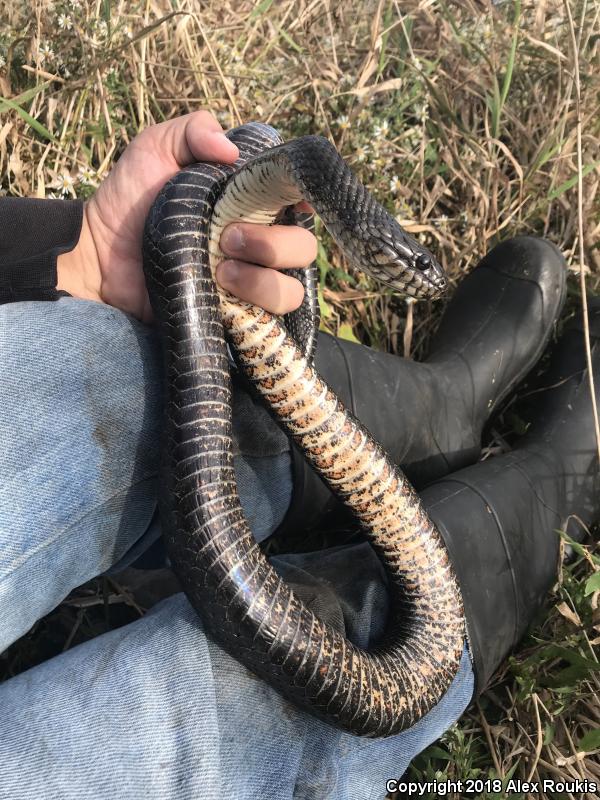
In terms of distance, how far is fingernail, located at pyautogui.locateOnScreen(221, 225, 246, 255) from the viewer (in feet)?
6.84

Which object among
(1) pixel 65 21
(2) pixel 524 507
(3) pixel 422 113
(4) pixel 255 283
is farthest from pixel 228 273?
(3) pixel 422 113

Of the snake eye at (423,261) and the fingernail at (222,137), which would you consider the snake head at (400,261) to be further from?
the fingernail at (222,137)

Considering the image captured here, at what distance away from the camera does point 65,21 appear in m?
2.88

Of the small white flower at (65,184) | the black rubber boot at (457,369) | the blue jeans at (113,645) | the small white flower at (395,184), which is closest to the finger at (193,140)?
the blue jeans at (113,645)

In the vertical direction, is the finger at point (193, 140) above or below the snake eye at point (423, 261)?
above

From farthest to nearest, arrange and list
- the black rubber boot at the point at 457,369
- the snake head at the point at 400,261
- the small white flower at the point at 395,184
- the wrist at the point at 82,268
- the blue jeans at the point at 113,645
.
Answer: the small white flower at the point at 395,184
the black rubber boot at the point at 457,369
the wrist at the point at 82,268
the snake head at the point at 400,261
the blue jeans at the point at 113,645

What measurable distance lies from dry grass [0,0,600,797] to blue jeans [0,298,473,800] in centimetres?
143

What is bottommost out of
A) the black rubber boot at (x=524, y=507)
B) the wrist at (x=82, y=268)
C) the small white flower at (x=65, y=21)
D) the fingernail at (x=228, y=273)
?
Result: the black rubber boot at (x=524, y=507)

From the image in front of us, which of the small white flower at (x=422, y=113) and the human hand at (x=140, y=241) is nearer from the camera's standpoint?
the human hand at (x=140, y=241)

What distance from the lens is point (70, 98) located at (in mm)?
3111

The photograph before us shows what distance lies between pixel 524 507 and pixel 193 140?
1942mm

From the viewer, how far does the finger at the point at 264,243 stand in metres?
2.09

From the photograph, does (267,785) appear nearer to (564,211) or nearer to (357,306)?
(357,306)

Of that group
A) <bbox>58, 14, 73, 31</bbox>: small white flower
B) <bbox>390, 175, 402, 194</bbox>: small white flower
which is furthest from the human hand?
<bbox>390, 175, 402, 194</bbox>: small white flower
